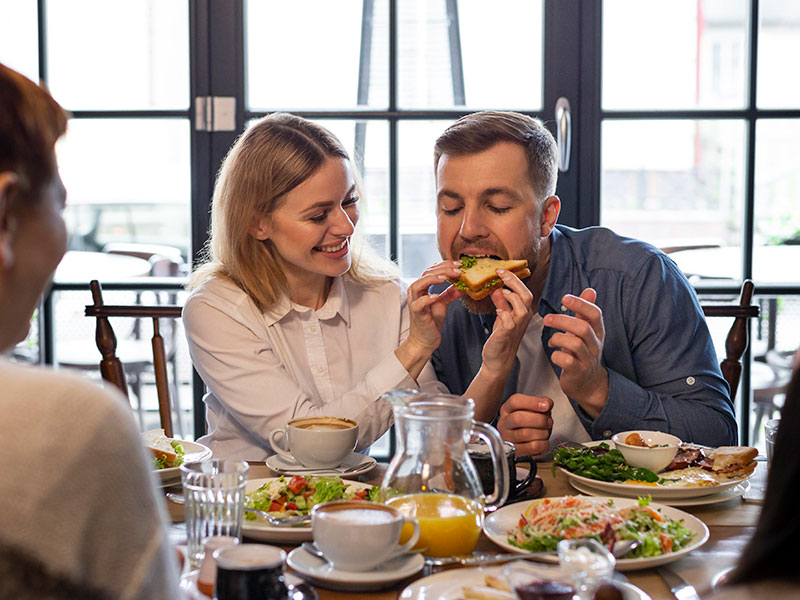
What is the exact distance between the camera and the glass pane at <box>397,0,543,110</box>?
11.0 feet

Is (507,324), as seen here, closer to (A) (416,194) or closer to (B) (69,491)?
(A) (416,194)

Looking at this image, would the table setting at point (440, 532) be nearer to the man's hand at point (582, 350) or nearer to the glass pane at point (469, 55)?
the man's hand at point (582, 350)

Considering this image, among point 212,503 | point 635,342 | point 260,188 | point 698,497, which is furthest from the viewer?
point 260,188

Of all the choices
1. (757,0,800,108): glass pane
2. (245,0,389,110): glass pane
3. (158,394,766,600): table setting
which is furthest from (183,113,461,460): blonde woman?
(757,0,800,108): glass pane

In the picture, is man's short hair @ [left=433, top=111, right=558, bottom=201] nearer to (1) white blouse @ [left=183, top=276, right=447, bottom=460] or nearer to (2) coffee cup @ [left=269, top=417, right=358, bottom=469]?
(1) white blouse @ [left=183, top=276, right=447, bottom=460]

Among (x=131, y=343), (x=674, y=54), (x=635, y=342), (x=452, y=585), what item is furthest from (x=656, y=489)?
(x=131, y=343)

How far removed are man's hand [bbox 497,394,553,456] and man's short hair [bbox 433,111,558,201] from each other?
743mm

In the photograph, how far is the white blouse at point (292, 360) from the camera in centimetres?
227

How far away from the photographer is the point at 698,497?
1.71m

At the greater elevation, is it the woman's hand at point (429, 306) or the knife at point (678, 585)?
the woman's hand at point (429, 306)

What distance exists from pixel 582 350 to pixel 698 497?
0.50 m

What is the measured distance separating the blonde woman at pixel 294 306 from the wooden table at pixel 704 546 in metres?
0.39

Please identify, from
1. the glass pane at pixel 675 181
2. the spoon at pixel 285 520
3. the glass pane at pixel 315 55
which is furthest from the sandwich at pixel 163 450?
the glass pane at pixel 675 181

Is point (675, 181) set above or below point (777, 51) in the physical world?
below
